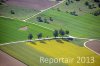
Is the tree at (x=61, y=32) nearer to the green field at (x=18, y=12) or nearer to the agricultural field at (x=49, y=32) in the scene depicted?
the agricultural field at (x=49, y=32)

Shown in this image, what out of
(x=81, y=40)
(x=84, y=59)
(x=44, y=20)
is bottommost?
(x=84, y=59)

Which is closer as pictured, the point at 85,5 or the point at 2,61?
the point at 2,61

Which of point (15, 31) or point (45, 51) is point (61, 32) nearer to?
point (45, 51)

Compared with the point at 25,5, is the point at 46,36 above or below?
below

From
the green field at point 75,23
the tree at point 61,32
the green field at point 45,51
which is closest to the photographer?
the green field at point 45,51

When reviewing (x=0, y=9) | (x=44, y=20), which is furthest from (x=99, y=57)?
(x=0, y=9)

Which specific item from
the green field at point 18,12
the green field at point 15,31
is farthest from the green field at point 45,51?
the green field at point 18,12

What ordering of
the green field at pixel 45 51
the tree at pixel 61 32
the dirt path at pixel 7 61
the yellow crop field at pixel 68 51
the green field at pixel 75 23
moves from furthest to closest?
1. the green field at pixel 75 23
2. the tree at pixel 61 32
3. the yellow crop field at pixel 68 51
4. the green field at pixel 45 51
5. the dirt path at pixel 7 61

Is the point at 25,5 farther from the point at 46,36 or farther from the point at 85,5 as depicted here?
the point at 85,5
